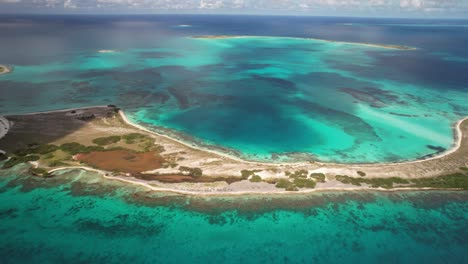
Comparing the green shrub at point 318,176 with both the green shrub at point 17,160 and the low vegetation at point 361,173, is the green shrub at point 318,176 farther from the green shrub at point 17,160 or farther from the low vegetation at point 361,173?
the green shrub at point 17,160

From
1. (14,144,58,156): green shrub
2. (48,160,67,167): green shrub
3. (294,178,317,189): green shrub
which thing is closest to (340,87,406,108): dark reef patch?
(294,178,317,189): green shrub

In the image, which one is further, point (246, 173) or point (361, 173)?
point (361, 173)

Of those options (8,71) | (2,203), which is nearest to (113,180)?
(2,203)

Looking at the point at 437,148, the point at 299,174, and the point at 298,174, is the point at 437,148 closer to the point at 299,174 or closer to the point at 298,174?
the point at 299,174

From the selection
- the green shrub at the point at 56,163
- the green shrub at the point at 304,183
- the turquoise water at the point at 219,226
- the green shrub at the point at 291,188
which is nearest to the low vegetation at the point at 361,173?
→ the turquoise water at the point at 219,226

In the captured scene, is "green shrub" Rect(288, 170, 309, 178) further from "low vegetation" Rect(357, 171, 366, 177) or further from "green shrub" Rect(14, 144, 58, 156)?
"green shrub" Rect(14, 144, 58, 156)

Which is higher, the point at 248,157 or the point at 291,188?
→ the point at 248,157

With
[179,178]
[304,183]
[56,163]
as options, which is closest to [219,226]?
[179,178]
